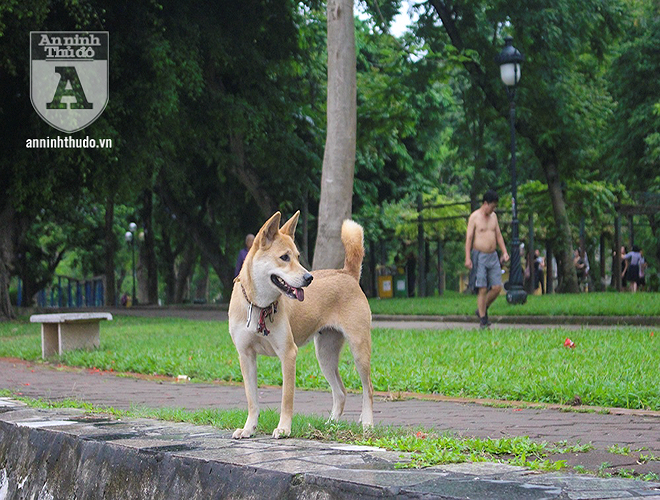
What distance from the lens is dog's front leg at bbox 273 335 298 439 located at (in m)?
5.30

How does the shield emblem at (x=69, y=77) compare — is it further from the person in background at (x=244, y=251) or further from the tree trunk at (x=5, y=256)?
the person in background at (x=244, y=251)

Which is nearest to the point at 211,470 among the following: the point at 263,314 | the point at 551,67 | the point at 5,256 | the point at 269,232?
the point at 263,314

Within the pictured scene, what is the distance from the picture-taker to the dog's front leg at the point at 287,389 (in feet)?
17.4

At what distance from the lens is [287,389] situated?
541cm

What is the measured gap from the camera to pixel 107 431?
5484 millimetres

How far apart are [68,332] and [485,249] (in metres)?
6.59

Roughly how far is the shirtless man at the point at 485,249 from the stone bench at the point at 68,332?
576cm

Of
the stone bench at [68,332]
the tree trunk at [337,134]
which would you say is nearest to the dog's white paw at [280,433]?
the stone bench at [68,332]

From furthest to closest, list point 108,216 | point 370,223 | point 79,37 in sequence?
point 108,216 < point 370,223 < point 79,37

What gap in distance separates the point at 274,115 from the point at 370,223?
921 cm

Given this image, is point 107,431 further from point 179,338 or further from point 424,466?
point 179,338

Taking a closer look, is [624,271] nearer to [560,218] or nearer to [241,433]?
[560,218]

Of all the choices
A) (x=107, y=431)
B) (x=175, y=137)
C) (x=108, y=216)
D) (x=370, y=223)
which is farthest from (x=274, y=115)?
(x=107, y=431)

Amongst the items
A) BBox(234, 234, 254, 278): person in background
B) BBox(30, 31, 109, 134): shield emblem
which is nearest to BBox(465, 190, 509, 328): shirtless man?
BBox(234, 234, 254, 278): person in background
